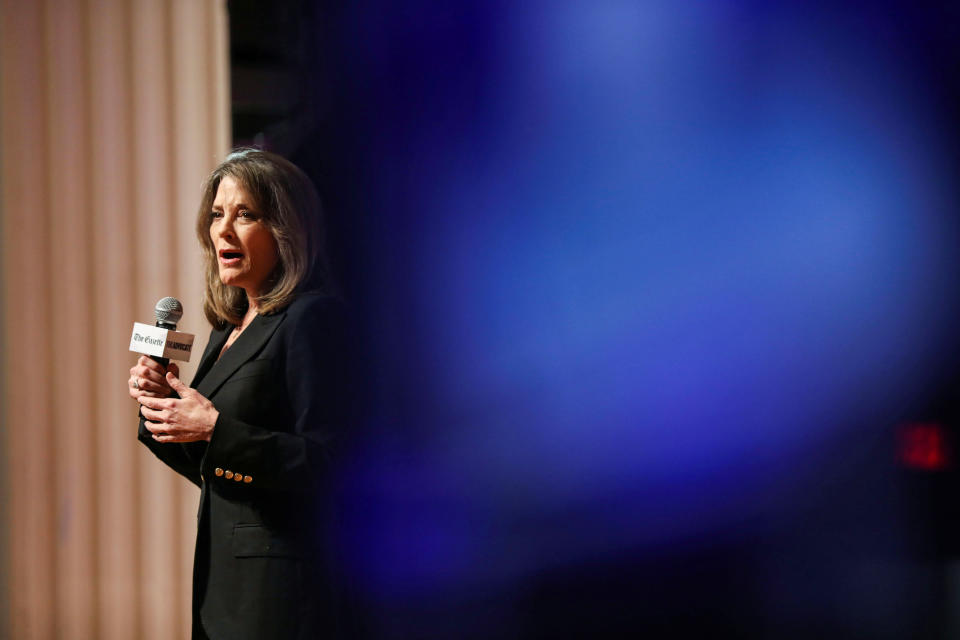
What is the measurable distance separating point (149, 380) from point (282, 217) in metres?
0.43

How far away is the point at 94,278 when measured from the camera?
7.86 feet

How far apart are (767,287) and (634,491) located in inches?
26.7

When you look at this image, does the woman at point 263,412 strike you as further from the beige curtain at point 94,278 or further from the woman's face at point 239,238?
the beige curtain at point 94,278

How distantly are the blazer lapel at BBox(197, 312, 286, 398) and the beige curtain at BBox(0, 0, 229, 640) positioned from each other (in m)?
0.66

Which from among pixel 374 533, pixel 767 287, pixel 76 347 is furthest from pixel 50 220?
pixel 767 287

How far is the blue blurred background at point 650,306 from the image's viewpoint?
222cm

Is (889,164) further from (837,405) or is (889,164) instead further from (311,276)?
(311,276)

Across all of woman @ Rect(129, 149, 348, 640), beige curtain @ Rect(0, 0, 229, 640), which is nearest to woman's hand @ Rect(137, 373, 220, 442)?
woman @ Rect(129, 149, 348, 640)

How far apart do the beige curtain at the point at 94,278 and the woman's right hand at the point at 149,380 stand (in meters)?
0.72

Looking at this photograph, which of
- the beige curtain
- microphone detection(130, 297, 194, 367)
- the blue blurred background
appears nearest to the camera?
microphone detection(130, 297, 194, 367)

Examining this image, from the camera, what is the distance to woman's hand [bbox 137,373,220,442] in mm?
1595

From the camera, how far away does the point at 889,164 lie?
223 cm

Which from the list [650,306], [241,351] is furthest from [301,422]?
[650,306]

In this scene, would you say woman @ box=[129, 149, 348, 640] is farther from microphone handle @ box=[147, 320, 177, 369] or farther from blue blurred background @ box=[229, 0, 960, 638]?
blue blurred background @ box=[229, 0, 960, 638]
